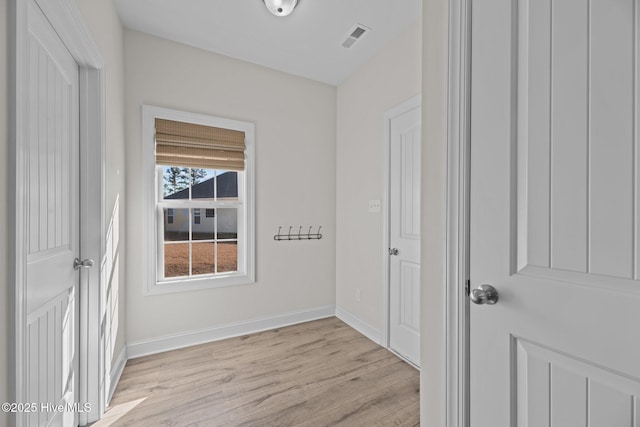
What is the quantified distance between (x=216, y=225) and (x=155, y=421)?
1.60m

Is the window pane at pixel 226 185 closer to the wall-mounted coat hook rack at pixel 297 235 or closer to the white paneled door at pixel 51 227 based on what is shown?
the wall-mounted coat hook rack at pixel 297 235

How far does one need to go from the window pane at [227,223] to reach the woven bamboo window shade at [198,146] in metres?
0.44

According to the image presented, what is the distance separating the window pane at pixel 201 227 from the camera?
2.66m

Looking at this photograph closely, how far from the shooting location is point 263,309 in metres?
2.89

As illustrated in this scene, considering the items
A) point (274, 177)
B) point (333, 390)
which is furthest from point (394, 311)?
point (274, 177)

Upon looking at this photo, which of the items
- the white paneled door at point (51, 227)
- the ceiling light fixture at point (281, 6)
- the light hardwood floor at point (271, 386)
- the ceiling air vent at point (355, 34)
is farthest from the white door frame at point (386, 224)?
the white paneled door at point (51, 227)

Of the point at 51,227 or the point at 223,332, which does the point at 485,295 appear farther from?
the point at 223,332

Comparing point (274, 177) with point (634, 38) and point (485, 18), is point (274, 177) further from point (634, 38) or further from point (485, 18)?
point (634, 38)

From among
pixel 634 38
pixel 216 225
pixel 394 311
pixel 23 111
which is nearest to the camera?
pixel 634 38

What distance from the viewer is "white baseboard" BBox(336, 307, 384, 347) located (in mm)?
2624

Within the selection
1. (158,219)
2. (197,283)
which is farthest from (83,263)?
(197,283)

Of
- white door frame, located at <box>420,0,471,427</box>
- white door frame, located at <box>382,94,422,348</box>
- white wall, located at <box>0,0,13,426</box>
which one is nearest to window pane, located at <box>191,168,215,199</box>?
white door frame, located at <box>382,94,422,348</box>

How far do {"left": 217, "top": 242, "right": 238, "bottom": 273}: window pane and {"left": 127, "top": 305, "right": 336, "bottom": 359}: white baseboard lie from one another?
1.81 ft

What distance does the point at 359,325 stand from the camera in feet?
9.39
